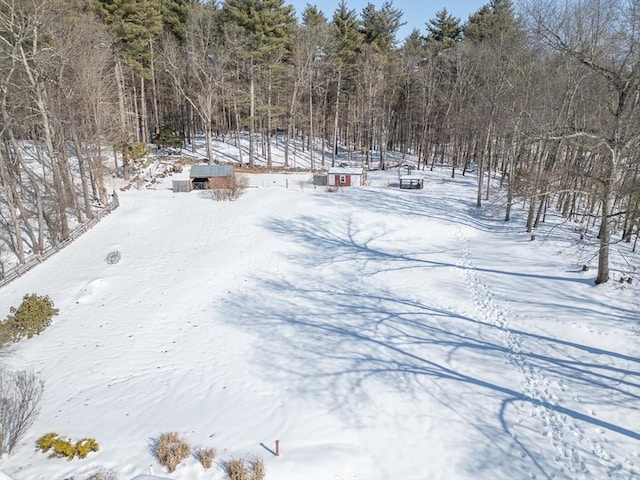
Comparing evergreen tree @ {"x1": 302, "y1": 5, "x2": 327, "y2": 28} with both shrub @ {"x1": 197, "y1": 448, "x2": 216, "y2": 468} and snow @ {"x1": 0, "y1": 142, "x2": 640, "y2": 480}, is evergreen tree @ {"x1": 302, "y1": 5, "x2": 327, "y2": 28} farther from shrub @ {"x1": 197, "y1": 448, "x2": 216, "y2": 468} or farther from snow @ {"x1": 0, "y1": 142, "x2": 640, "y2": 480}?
shrub @ {"x1": 197, "y1": 448, "x2": 216, "y2": 468}

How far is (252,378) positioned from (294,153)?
130 ft

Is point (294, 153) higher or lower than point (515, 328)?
higher

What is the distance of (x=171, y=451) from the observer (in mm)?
8070

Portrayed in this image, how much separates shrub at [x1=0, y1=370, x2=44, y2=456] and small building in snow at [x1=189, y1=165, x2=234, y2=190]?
21.3m

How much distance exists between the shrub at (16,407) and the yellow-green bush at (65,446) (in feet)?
1.80

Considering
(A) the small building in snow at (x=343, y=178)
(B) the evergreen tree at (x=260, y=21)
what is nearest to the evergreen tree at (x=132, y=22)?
(B) the evergreen tree at (x=260, y=21)

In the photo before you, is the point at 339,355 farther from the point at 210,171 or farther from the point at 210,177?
the point at 210,171

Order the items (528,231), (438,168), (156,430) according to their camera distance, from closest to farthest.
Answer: (156,430), (528,231), (438,168)

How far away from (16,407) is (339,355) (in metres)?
8.34

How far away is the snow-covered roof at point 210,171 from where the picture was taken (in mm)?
31844

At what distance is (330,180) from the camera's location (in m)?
34.2

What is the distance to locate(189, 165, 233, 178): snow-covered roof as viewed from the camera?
31844mm

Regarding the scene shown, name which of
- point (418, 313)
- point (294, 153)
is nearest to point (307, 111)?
point (294, 153)

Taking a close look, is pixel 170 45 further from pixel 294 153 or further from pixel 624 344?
pixel 624 344
